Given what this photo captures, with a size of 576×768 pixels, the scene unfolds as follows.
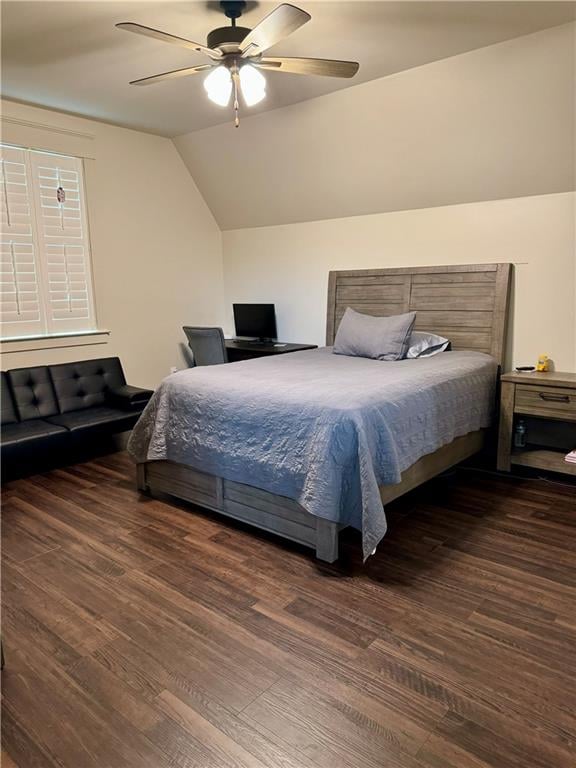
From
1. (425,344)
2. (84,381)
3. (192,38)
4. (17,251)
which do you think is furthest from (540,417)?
(17,251)

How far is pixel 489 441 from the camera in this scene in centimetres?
394

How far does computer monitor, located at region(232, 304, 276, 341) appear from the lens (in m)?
5.37

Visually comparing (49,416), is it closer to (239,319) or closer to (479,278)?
(239,319)

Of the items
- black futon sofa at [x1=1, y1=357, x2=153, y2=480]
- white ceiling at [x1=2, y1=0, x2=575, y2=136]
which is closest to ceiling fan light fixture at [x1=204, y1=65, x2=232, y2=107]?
white ceiling at [x1=2, y1=0, x2=575, y2=136]

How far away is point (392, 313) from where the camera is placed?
14.7 feet

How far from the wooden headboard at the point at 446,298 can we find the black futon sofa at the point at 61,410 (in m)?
2.09

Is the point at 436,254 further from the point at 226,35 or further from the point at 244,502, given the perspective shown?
the point at 244,502

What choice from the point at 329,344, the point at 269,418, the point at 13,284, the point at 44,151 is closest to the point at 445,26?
the point at 269,418

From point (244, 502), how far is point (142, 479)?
36.9 inches

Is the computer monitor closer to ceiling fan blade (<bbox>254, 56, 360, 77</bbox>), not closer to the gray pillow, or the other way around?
the gray pillow

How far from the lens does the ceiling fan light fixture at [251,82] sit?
2686 millimetres

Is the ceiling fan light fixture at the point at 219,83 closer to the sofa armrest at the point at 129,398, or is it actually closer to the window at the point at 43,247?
the window at the point at 43,247

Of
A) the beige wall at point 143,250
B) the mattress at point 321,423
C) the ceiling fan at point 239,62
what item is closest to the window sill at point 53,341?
the beige wall at point 143,250

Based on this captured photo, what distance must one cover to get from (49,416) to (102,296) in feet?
4.12
